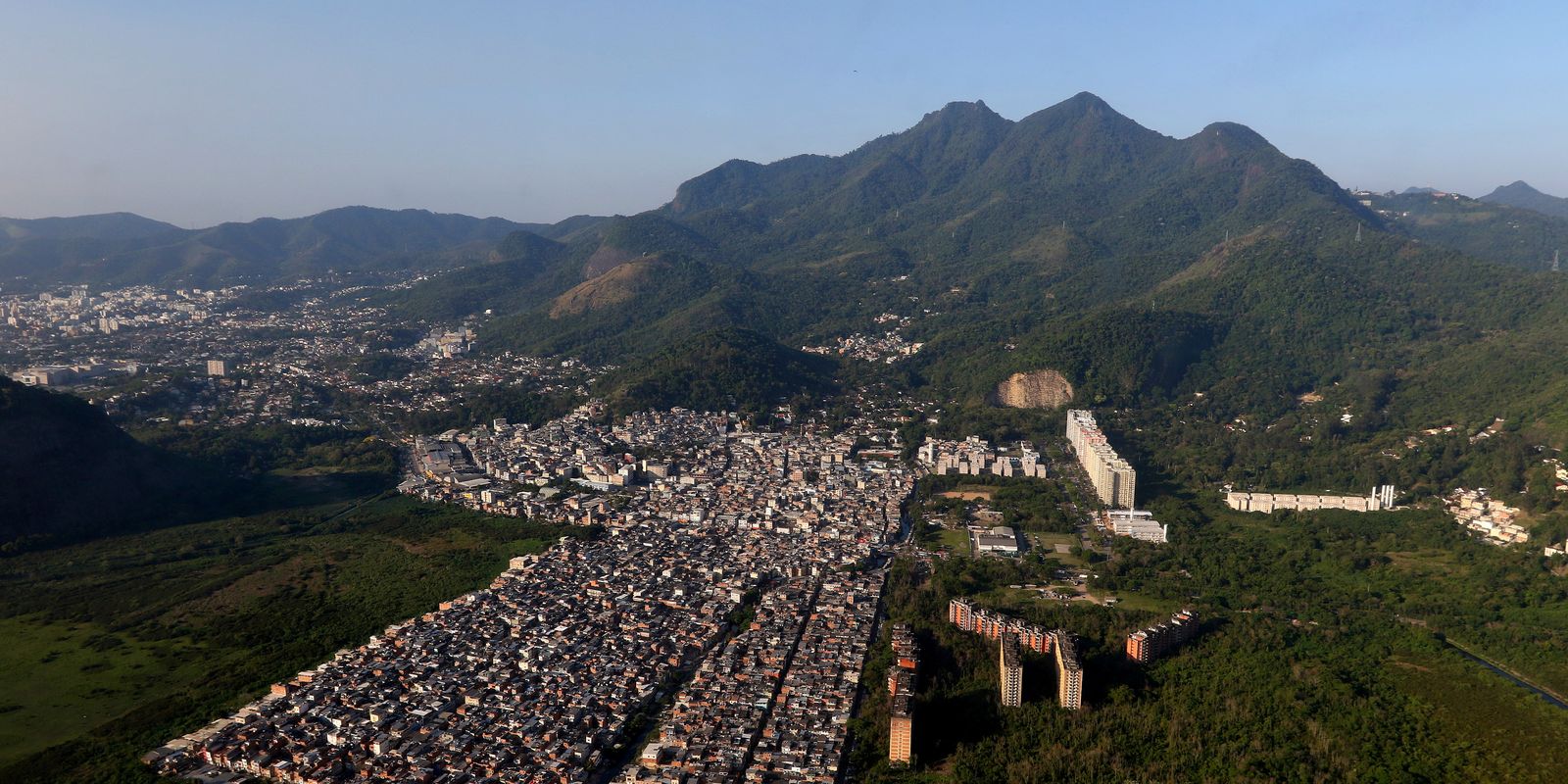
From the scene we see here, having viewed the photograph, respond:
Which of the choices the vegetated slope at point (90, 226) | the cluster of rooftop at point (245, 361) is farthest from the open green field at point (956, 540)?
the vegetated slope at point (90, 226)

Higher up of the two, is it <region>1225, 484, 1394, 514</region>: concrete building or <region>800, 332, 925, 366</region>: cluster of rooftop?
<region>800, 332, 925, 366</region>: cluster of rooftop

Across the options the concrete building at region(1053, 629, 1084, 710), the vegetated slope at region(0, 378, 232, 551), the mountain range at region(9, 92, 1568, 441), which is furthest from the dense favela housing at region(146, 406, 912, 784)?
the mountain range at region(9, 92, 1568, 441)

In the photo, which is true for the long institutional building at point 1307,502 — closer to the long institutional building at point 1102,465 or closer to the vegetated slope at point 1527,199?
the long institutional building at point 1102,465

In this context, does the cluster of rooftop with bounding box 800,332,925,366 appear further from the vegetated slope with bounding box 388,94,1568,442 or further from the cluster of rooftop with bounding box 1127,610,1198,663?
the cluster of rooftop with bounding box 1127,610,1198,663

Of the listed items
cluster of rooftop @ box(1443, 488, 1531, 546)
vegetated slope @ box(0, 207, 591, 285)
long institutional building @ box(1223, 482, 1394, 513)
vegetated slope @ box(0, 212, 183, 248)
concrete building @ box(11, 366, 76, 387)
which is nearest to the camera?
cluster of rooftop @ box(1443, 488, 1531, 546)

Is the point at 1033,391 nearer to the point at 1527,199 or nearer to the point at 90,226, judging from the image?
the point at 1527,199

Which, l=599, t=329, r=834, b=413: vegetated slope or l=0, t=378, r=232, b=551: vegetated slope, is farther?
l=599, t=329, r=834, b=413: vegetated slope

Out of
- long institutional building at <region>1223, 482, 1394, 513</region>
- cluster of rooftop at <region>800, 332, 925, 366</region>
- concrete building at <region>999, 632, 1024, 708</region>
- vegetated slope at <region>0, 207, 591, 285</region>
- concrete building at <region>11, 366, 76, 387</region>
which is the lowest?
concrete building at <region>999, 632, 1024, 708</region>
